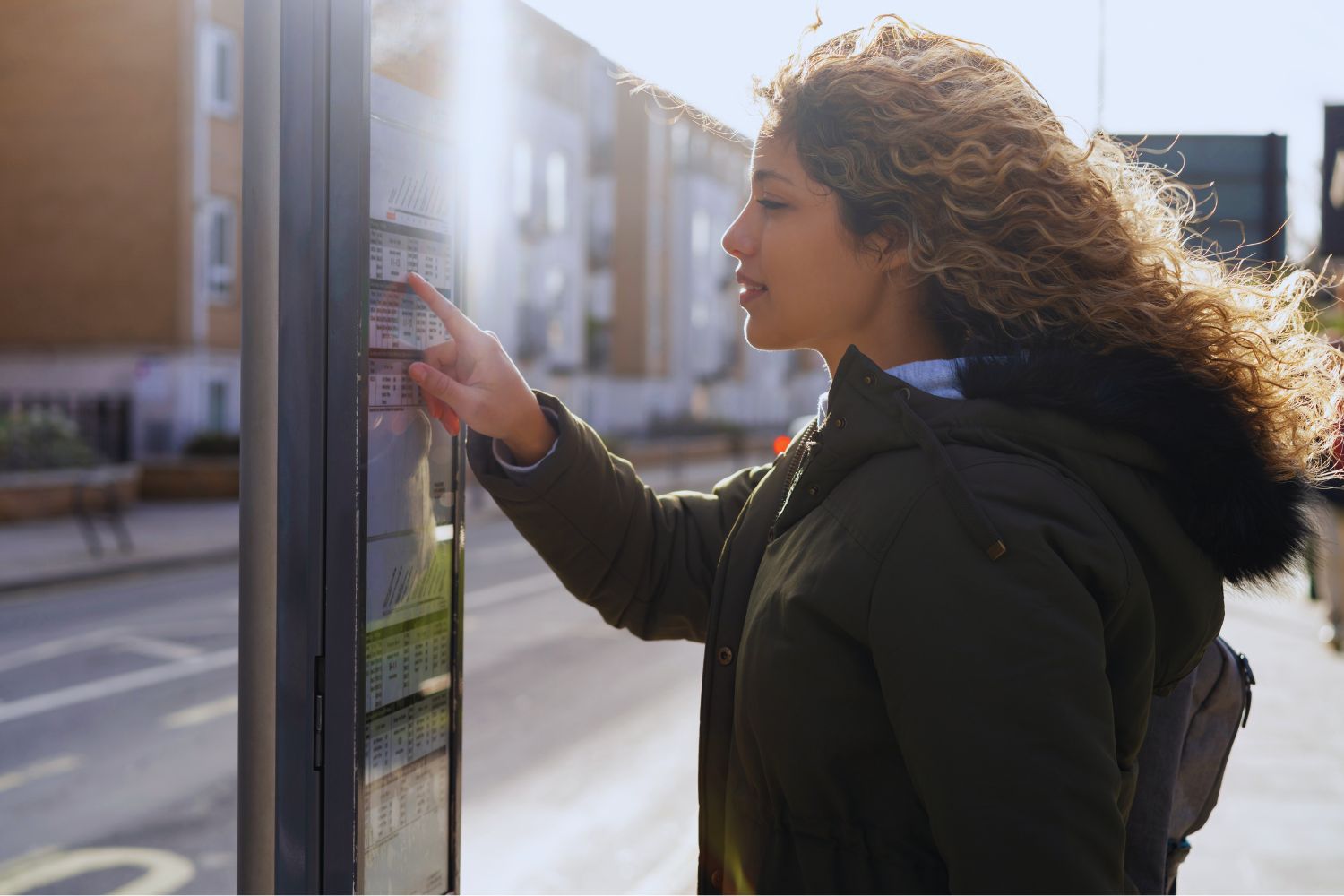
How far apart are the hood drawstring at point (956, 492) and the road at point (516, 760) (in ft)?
2.13

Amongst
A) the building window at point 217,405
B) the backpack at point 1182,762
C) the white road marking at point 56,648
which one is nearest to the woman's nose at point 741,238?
the backpack at point 1182,762

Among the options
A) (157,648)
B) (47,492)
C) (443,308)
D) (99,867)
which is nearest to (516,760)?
(99,867)

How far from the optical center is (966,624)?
1204 mm

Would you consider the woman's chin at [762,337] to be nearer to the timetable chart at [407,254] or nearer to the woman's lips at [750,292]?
the woman's lips at [750,292]

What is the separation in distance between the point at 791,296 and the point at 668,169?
3591cm

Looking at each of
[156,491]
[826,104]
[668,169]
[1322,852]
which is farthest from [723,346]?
[826,104]

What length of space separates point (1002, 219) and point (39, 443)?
17.2 meters

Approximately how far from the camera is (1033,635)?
1.19m

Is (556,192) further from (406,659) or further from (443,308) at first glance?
(406,659)

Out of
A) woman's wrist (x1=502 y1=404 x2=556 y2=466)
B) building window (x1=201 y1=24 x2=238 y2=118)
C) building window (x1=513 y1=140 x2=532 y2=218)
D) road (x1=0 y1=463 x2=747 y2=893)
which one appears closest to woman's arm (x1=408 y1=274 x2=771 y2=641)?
woman's wrist (x1=502 y1=404 x2=556 y2=466)

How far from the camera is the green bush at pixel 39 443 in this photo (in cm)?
1586

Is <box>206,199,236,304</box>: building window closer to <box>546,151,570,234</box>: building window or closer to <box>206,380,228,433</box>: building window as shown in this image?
<box>206,380,228,433</box>: building window

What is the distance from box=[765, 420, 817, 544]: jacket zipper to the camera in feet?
4.91

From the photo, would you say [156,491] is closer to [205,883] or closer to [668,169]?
[205,883]
